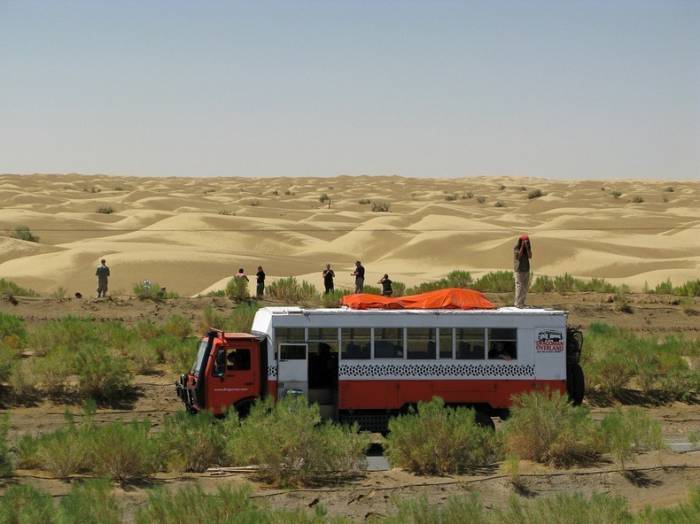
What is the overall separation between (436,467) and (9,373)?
10.2 metres

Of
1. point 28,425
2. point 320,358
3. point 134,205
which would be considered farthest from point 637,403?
point 134,205

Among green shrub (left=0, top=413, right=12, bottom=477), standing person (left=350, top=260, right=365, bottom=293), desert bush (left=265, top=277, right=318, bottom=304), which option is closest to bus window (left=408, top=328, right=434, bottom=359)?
green shrub (left=0, top=413, right=12, bottom=477)

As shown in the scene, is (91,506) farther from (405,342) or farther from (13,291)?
(13,291)

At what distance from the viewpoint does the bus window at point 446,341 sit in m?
18.4

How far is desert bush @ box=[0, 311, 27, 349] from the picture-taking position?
26.1m

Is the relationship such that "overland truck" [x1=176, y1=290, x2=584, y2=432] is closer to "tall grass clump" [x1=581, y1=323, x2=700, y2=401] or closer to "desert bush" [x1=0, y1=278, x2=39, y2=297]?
"tall grass clump" [x1=581, y1=323, x2=700, y2=401]

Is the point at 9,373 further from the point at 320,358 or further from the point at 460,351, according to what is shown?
the point at 460,351

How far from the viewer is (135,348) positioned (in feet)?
82.6

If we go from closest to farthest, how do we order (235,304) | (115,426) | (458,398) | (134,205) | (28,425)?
(115,426) < (458,398) < (28,425) < (235,304) < (134,205)

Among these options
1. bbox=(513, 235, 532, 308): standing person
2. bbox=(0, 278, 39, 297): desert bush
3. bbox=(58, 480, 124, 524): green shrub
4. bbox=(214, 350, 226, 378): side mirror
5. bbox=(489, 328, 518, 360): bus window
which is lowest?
bbox=(0, 278, 39, 297): desert bush

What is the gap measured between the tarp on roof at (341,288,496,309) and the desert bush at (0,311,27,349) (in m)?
10.0

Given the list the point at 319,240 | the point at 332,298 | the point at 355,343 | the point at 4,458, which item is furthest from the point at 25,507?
the point at 319,240

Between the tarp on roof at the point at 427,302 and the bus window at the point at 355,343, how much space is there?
1.79ft

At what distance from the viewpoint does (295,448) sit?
14.8 m
